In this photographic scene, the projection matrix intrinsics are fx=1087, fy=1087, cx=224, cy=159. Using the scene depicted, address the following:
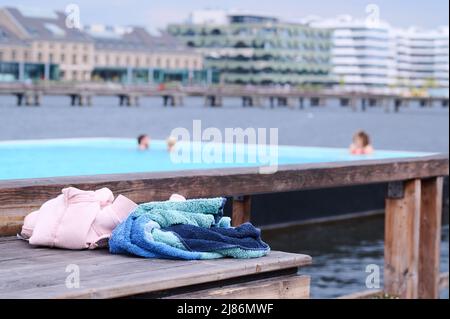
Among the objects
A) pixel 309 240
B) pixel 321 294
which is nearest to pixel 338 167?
pixel 321 294

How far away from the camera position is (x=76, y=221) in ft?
17.7

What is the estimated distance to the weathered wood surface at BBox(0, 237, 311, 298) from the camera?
4.36 meters

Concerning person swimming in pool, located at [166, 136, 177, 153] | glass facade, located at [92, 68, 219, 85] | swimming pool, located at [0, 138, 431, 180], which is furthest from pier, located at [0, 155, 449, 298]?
glass facade, located at [92, 68, 219, 85]

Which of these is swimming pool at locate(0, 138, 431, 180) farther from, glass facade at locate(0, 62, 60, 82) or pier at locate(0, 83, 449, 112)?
glass facade at locate(0, 62, 60, 82)

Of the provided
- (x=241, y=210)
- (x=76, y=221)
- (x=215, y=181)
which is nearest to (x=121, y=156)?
(x=241, y=210)

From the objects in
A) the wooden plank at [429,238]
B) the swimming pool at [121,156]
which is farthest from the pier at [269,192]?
the swimming pool at [121,156]

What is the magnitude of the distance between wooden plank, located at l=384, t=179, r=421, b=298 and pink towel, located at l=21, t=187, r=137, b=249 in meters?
5.12

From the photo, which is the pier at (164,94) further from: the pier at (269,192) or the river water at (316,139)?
the pier at (269,192)

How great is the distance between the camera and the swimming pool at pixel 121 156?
17.6m

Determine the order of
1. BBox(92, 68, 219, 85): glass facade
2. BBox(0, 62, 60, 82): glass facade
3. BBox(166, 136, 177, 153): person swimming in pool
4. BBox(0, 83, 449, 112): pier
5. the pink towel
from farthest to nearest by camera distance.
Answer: BBox(92, 68, 219, 85): glass facade, BBox(0, 62, 60, 82): glass facade, BBox(0, 83, 449, 112): pier, BBox(166, 136, 177, 153): person swimming in pool, the pink towel

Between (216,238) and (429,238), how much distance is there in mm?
6163

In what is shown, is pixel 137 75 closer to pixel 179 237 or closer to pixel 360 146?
pixel 360 146

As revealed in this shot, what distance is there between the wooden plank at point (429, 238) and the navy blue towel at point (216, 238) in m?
5.83
